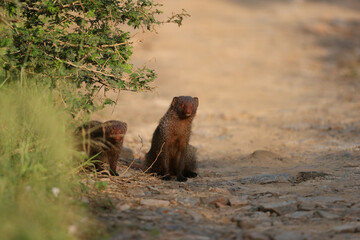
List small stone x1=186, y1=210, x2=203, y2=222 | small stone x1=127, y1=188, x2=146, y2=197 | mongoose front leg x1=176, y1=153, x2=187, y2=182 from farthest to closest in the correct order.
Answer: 1. mongoose front leg x1=176, y1=153, x2=187, y2=182
2. small stone x1=127, y1=188, x2=146, y2=197
3. small stone x1=186, y1=210, x2=203, y2=222

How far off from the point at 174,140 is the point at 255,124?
3.34 metres

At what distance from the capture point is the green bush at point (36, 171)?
100 inches

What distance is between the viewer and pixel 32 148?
11.3 feet

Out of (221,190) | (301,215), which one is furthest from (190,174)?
(301,215)

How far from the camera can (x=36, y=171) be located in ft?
10.00

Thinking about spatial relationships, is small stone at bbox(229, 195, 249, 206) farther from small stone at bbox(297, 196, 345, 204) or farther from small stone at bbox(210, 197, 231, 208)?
small stone at bbox(297, 196, 345, 204)

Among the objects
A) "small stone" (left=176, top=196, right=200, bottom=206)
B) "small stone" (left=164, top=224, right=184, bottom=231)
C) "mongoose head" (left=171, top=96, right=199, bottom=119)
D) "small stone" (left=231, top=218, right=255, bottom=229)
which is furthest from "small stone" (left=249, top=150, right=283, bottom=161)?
"small stone" (left=164, top=224, right=184, bottom=231)

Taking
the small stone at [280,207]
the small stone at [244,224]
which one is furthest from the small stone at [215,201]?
the small stone at [244,224]

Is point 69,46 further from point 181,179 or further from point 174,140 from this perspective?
point 181,179

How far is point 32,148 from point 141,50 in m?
9.75

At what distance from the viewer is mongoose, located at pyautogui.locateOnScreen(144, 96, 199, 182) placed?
4715 millimetres

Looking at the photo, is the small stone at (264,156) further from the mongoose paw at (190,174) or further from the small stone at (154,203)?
the small stone at (154,203)

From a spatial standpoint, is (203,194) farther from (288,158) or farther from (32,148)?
(288,158)

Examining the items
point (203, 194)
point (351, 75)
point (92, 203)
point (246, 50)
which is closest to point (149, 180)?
point (203, 194)
